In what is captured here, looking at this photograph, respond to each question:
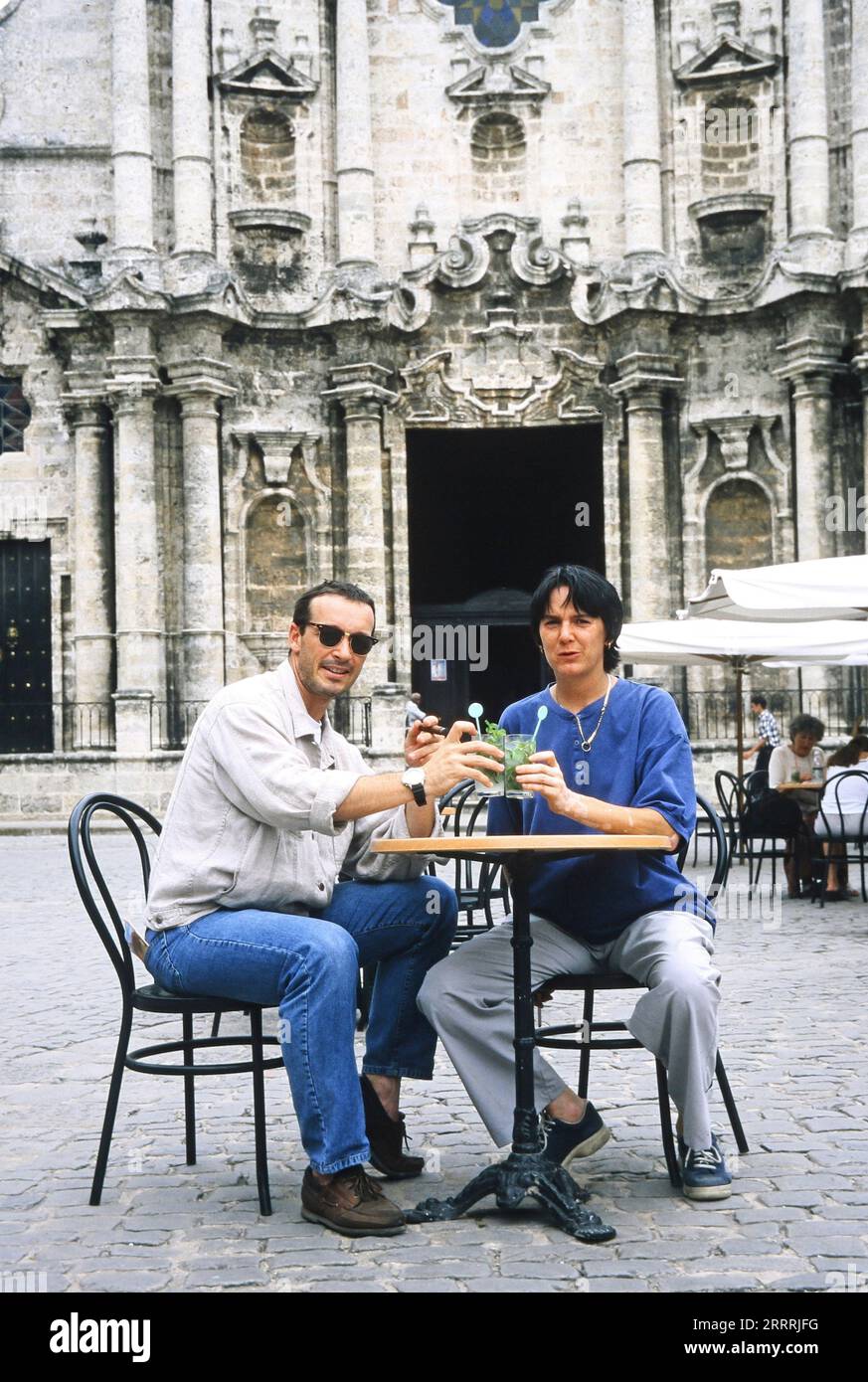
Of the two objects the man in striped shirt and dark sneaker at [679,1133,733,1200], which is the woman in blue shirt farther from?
the man in striped shirt

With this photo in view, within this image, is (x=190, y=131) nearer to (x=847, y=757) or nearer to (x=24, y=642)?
(x=24, y=642)

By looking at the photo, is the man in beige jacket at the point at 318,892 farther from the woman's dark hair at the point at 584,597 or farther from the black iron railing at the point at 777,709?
the black iron railing at the point at 777,709

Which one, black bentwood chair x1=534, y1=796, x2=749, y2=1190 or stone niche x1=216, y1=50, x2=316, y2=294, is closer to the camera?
black bentwood chair x1=534, y1=796, x2=749, y2=1190

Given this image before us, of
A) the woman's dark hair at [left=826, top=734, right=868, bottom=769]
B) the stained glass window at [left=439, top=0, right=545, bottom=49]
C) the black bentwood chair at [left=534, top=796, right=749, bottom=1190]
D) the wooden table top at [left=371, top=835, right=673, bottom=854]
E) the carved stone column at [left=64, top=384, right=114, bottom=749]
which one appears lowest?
the black bentwood chair at [left=534, top=796, right=749, bottom=1190]

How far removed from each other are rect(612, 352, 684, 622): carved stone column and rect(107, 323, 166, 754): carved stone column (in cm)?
661

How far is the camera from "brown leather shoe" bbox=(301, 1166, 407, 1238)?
403 cm

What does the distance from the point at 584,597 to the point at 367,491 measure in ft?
62.4

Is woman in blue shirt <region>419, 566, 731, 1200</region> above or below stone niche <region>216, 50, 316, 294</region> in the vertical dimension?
below

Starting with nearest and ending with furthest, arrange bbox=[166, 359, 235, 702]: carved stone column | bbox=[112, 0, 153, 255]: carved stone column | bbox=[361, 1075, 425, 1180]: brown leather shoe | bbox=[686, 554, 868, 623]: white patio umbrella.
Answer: bbox=[361, 1075, 425, 1180]: brown leather shoe < bbox=[686, 554, 868, 623]: white patio umbrella < bbox=[166, 359, 235, 702]: carved stone column < bbox=[112, 0, 153, 255]: carved stone column

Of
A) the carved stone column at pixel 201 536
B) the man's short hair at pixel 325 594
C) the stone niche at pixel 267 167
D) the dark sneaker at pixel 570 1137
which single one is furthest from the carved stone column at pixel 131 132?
the dark sneaker at pixel 570 1137

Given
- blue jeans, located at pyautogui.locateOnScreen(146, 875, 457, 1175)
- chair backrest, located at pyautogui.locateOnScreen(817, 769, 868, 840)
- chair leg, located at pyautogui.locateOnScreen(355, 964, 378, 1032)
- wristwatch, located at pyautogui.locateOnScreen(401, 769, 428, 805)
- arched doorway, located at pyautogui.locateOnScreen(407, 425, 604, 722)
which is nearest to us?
blue jeans, located at pyautogui.locateOnScreen(146, 875, 457, 1175)

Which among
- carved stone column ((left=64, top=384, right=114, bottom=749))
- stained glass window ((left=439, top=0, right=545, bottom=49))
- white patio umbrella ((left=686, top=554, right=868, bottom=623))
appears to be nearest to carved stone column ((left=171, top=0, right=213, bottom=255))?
carved stone column ((left=64, top=384, right=114, bottom=749))

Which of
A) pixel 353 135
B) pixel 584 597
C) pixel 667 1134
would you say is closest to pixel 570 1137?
pixel 667 1134
